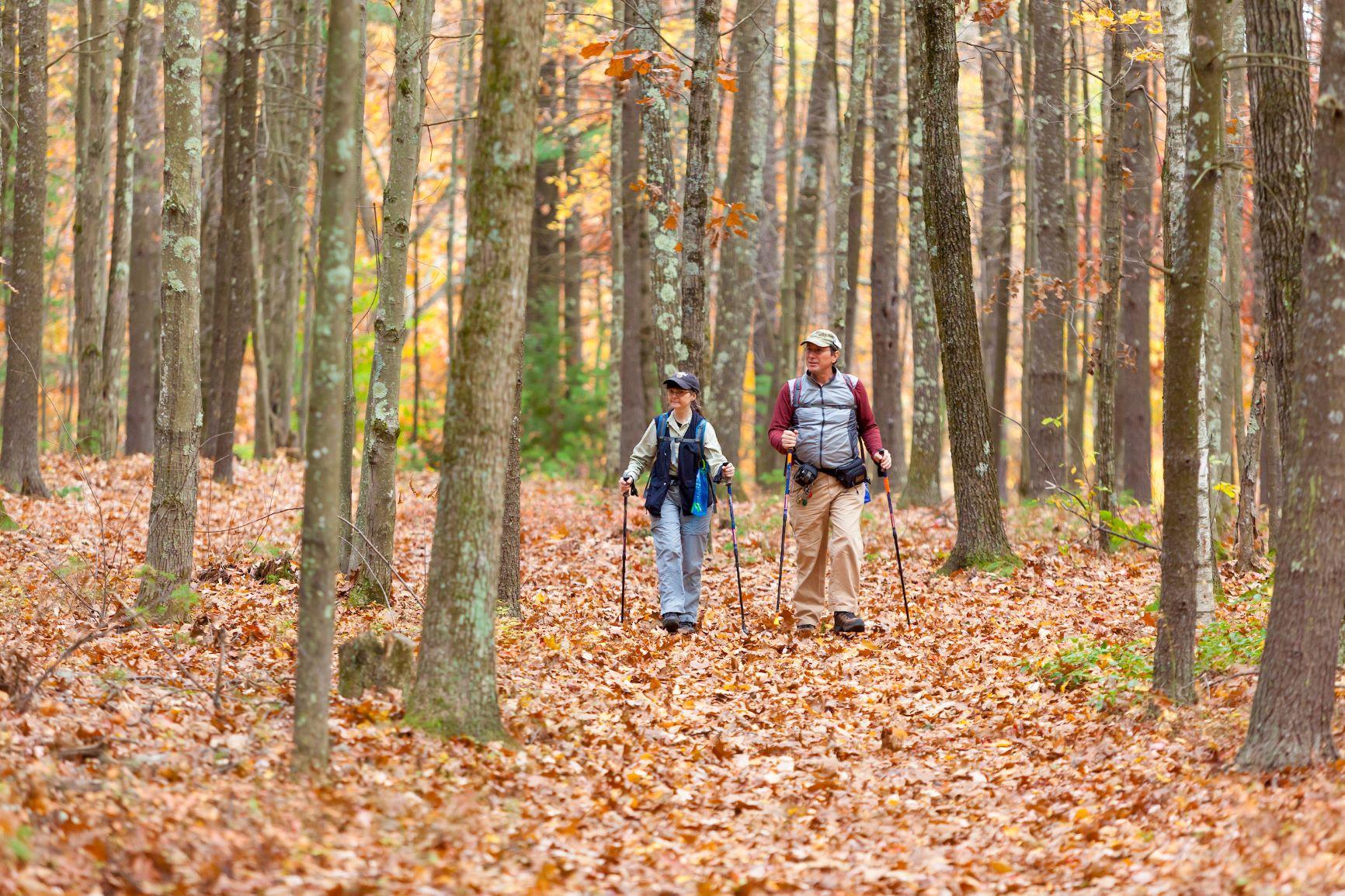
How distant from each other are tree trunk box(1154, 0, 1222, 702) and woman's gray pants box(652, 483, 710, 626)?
13.7 feet

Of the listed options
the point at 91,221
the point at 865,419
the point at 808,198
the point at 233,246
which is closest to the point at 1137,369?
the point at 808,198

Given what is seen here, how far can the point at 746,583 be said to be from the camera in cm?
1191

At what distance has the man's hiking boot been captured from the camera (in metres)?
9.79

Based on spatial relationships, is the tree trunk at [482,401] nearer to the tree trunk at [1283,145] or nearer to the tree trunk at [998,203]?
the tree trunk at [1283,145]

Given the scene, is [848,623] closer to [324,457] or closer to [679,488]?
[679,488]

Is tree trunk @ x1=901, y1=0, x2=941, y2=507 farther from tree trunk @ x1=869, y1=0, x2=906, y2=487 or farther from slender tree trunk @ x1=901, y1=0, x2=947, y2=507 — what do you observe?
tree trunk @ x1=869, y1=0, x2=906, y2=487

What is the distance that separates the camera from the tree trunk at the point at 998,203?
757 inches

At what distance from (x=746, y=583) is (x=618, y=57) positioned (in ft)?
18.6

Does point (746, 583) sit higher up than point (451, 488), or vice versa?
point (451, 488)

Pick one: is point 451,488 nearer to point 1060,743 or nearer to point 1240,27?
point 1060,743

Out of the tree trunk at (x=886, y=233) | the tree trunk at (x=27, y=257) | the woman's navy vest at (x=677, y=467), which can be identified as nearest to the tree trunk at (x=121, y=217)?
the tree trunk at (x=27, y=257)

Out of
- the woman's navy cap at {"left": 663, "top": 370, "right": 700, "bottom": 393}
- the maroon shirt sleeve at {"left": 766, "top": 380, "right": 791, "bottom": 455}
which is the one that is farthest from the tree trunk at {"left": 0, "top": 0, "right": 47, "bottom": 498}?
the maroon shirt sleeve at {"left": 766, "top": 380, "right": 791, "bottom": 455}

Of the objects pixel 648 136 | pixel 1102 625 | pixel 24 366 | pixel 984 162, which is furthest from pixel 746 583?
pixel 984 162

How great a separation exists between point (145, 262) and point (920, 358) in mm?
14436
